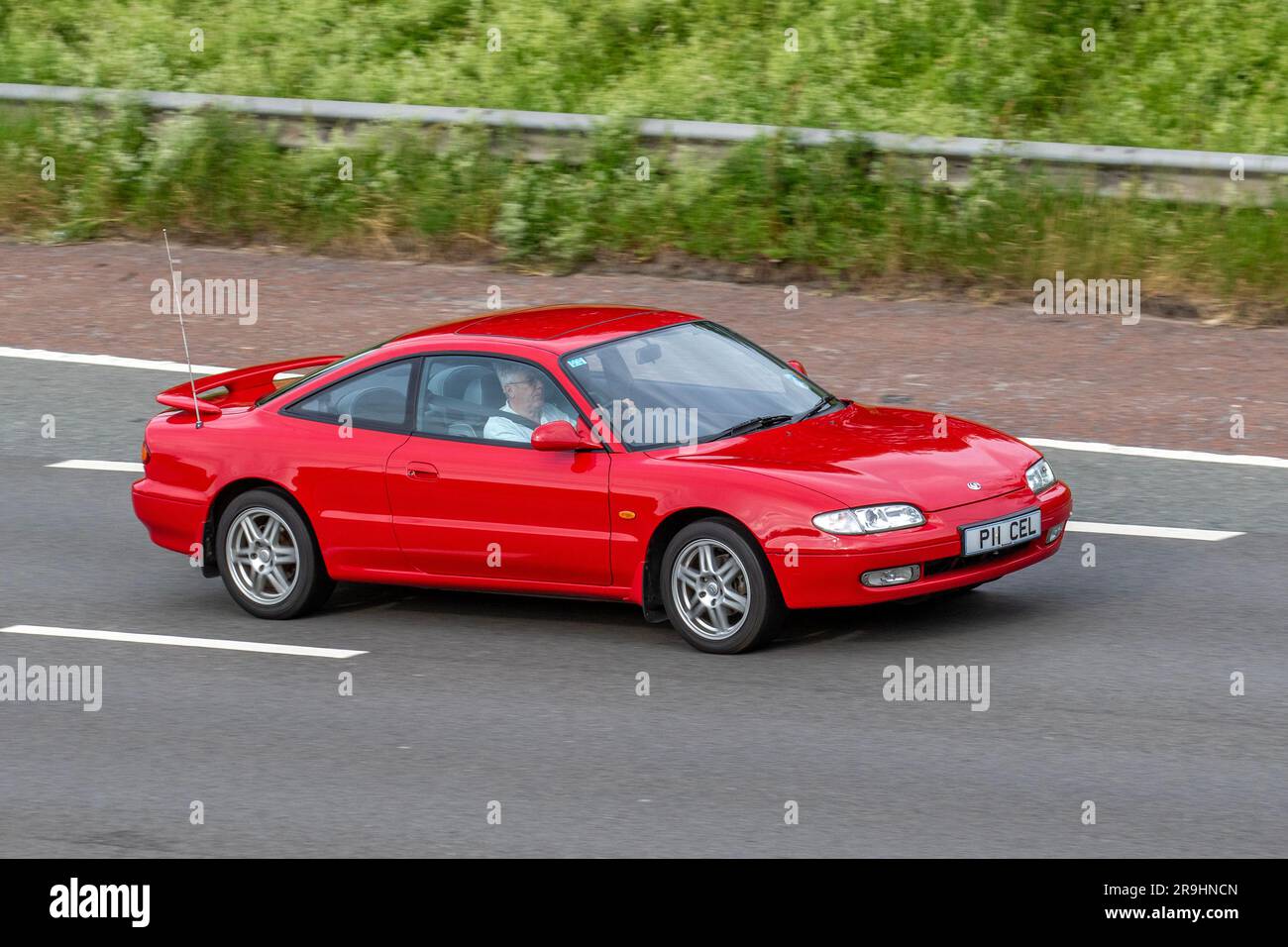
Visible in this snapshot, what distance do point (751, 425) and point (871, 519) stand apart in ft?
3.37

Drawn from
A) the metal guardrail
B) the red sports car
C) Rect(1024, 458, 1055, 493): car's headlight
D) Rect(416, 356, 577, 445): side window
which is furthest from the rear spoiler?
the metal guardrail

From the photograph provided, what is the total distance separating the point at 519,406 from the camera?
31.0 feet

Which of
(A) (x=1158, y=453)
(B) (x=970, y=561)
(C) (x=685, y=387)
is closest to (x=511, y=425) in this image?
(C) (x=685, y=387)

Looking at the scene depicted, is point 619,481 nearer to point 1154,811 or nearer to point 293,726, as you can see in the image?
point 293,726

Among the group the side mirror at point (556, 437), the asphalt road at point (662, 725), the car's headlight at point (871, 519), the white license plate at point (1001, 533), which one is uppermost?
the side mirror at point (556, 437)

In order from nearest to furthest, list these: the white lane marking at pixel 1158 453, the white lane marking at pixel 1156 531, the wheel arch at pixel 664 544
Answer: the wheel arch at pixel 664 544, the white lane marking at pixel 1156 531, the white lane marking at pixel 1158 453

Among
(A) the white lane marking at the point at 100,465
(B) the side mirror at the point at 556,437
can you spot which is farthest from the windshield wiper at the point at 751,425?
(A) the white lane marking at the point at 100,465

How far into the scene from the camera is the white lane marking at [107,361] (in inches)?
599

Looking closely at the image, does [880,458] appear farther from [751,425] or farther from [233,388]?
[233,388]

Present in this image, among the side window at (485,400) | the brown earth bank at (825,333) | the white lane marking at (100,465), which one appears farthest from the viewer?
the brown earth bank at (825,333)

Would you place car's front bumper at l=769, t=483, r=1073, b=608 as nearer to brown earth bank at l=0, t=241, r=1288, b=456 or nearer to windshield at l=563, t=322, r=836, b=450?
windshield at l=563, t=322, r=836, b=450

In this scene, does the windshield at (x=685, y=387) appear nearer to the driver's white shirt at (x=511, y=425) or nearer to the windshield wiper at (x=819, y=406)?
the windshield wiper at (x=819, y=406)

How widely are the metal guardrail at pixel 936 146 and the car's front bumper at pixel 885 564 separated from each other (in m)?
7.44

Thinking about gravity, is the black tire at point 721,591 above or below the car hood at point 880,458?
below
